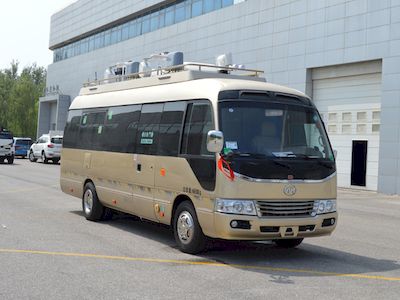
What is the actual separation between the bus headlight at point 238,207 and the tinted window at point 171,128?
1447 mm

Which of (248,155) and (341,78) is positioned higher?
(341,78)

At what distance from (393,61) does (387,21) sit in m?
1.83

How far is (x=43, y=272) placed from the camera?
6.88 metres

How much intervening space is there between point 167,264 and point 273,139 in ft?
7.43

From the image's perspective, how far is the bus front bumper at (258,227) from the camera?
24.7ft

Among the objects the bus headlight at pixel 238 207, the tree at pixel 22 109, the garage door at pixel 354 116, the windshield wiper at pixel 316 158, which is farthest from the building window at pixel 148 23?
the bus headlight at pixel 238 207

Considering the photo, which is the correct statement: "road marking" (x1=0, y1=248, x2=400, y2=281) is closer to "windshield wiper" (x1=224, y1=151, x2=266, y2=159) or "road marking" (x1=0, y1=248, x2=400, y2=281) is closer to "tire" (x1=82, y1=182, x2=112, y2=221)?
"windshield wiper" (x1=224, y1=151, x2=266, y2=159)

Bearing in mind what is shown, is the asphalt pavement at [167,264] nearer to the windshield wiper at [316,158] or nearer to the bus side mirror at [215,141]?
the windshield wiper at [316,158]

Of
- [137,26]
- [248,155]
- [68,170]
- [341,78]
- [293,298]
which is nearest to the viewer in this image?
[293,298]

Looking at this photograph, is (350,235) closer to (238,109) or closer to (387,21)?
(238,109)

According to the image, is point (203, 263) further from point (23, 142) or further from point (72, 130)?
point (23, 142)

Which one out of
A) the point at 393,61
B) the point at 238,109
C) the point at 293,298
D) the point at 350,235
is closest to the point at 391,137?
the point at 393,61

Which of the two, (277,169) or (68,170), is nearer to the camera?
(277,169)

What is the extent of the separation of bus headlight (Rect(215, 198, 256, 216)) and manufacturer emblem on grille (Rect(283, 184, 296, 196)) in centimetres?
51
